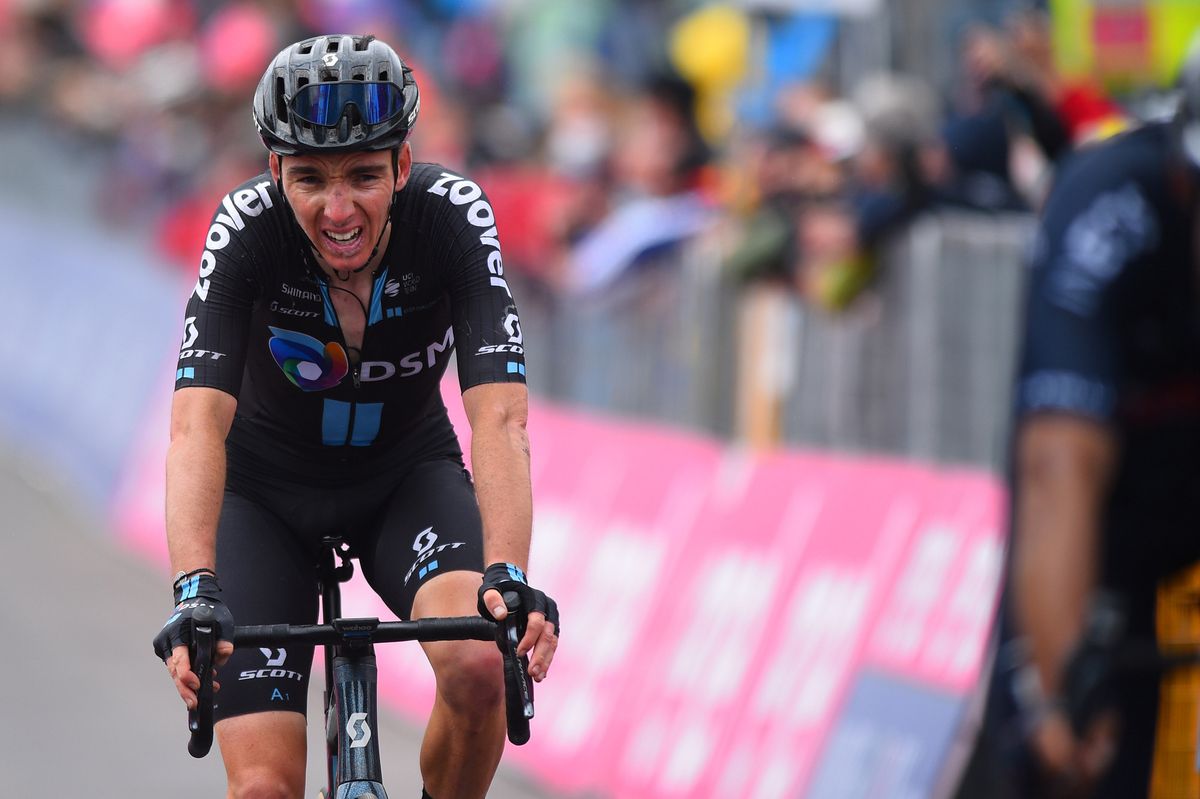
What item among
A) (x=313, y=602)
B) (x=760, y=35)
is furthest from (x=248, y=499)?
(x=760, y=35)

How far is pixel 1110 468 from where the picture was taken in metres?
3.91

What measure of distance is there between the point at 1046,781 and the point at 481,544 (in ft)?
6.47

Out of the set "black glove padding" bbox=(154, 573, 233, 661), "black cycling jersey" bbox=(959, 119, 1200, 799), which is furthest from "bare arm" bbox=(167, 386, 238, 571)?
"black cycling jersey" bbox=(959, 119, 1200, 799)

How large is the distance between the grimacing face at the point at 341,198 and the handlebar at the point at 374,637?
0.88 meters

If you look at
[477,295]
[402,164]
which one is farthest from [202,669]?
[402,164]

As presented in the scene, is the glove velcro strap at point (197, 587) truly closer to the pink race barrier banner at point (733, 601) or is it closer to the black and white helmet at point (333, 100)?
the black and white helmet at point (333, 100)

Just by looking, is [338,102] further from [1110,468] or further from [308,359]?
[1110,468]

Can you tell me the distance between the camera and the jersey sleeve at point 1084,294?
12.3 ft

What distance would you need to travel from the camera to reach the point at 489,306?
205 inches

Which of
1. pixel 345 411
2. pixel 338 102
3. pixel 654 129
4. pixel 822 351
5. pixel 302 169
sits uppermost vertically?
pixel 654 129

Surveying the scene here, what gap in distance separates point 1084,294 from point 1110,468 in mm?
346

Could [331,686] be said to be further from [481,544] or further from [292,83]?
[292,83]

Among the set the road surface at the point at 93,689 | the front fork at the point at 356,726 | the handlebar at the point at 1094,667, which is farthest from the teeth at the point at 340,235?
the road surface at the point at 93,689

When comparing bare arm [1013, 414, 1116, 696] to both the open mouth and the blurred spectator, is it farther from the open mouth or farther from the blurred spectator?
the blurred spectator
